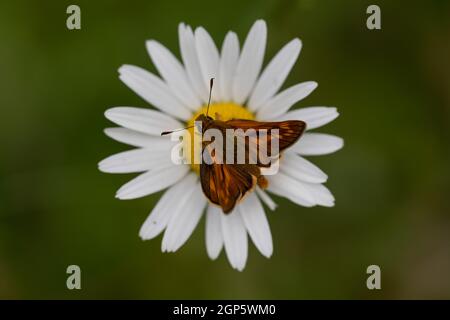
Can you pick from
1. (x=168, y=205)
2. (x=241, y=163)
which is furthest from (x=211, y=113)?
(x=168, y=205)

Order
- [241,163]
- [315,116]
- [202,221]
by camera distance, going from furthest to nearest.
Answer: [202,221], [315,116], [241,163]

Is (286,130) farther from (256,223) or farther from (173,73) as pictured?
(173,73)

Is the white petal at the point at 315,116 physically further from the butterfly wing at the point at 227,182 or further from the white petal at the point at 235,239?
the white petal at the point at 235,239

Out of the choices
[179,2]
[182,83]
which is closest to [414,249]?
[182,83]

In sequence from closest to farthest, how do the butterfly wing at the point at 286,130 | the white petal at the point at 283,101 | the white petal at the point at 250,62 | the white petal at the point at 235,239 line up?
the butterfly wing at the point at 286,130
the white petal at the point at 283,101
the white petal at the point at 250,62
the white petal at the point at 235,239

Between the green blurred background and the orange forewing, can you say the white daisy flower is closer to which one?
the orange forewing

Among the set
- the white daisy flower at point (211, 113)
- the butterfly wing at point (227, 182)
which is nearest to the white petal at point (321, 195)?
the white daisy flower at point (211, 113)
